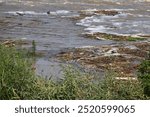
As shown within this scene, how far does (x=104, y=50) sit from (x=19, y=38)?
6.35m

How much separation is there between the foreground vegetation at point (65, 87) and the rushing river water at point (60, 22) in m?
8.18

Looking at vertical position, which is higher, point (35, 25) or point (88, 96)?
point (88, 96)

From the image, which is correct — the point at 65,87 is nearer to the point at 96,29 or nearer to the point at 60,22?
the point at 96,29

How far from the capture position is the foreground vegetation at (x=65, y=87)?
8.63 meters

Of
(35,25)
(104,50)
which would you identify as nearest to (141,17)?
(35,25)

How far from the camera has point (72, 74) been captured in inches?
364

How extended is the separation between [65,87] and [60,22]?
2774 cm

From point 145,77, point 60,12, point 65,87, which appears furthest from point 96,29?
point 65,87

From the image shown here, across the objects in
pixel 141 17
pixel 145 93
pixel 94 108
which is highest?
pixel 94 108

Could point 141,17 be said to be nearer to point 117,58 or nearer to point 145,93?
point 117,58

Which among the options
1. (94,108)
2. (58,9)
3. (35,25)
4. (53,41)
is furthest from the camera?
(58,9)

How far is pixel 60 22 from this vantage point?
36375mm

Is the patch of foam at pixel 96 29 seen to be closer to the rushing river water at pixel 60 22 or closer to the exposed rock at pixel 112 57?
the rushing river water at pixel 60 22

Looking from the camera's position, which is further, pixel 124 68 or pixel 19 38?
pixel 19 38
